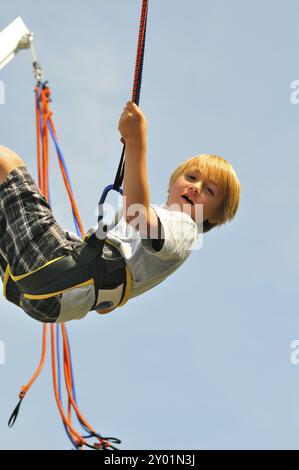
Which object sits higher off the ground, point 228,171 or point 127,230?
point 228,171

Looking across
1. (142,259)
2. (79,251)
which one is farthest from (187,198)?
(79,251)

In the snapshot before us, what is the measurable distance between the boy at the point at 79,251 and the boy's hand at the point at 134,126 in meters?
0.47

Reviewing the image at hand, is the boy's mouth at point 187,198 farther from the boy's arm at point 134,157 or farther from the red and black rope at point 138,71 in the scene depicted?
the boy's arm at point 134,157

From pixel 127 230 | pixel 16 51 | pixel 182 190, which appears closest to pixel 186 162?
pixel 182 190

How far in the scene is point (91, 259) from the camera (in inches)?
139

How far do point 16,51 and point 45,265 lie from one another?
3.78ft

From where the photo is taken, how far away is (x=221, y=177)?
3844 mm

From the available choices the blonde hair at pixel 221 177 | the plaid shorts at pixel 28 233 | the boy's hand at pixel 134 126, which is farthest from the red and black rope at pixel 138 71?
the blonde hair at pixel 221 177

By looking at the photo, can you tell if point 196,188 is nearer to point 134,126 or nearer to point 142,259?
point 142,259

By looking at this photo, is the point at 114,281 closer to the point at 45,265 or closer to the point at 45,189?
the point at 45,265

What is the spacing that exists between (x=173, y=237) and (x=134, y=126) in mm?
615

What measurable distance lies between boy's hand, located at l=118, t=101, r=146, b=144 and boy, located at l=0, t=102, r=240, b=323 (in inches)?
18.4

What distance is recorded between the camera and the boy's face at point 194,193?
12.5 feet

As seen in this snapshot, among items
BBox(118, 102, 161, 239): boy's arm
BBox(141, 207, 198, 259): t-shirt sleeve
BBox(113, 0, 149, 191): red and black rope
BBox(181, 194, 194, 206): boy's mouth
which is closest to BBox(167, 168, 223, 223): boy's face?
BBox(181, 194, 194, 206): boy's mouth
